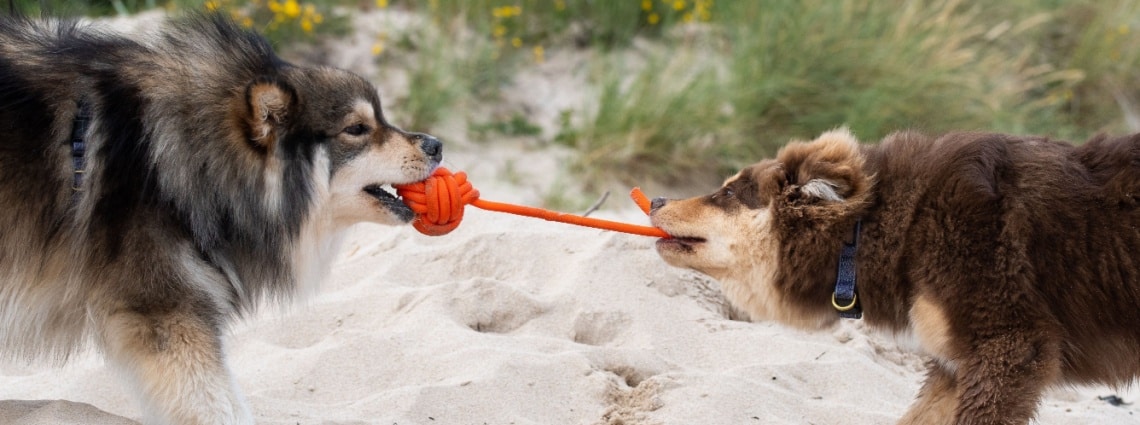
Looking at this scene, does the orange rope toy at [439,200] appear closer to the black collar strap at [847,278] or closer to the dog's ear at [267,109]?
the dog's ear at [267,109]

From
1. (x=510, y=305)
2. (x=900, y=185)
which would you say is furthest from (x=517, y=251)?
(x=900, y=185)

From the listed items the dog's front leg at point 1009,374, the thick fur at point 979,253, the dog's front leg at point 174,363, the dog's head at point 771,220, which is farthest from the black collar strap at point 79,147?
the dog's front leg at point 1009,374

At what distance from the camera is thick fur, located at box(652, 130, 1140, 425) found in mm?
3568

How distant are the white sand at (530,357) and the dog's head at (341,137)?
75cm

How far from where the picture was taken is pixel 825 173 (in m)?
3.94

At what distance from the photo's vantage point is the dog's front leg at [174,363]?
11.7 feet

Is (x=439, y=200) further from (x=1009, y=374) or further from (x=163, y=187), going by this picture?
(x=1009, y=374)

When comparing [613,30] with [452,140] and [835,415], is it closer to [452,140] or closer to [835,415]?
[452,140]

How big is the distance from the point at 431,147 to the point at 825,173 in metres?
1.37

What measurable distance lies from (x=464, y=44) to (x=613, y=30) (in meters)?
1.21

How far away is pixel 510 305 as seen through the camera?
198 inches

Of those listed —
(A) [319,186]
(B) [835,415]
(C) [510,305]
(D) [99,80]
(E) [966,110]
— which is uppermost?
(E) [966,110]

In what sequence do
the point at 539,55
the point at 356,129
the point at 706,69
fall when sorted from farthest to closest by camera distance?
1. the point at 539,55
2. the point at 706,69
3. the point at 356,129

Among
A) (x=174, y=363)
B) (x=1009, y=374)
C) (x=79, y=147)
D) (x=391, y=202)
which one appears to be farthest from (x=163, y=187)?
(x=1009, y=374)
